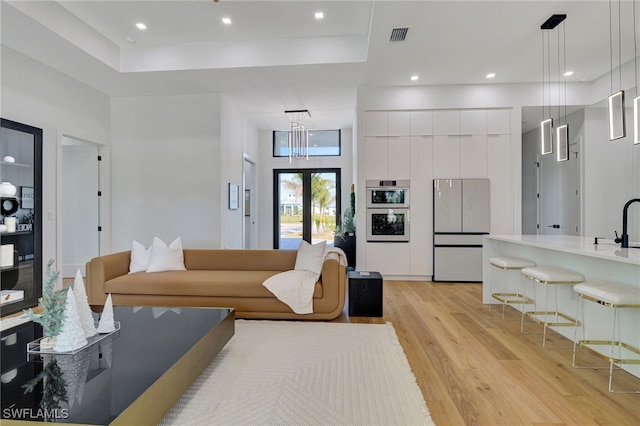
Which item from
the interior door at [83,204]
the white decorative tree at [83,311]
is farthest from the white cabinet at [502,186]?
the interior door at [83,204]

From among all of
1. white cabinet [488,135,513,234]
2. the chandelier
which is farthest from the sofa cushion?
the chandelier

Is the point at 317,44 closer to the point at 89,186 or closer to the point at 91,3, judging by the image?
the point at 91,3

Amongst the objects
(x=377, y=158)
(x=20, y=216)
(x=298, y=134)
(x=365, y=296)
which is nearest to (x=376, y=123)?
(x=377, y=158)

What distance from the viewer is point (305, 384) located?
2.12 metres

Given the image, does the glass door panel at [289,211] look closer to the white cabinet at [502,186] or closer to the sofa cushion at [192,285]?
the white cabinet at [502,186]

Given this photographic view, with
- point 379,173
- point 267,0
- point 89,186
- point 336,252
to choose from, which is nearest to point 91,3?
point 267,0

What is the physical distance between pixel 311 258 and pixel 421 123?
10.8 feet

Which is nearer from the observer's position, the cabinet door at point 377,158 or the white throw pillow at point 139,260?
the white throw pillow at point 139,260

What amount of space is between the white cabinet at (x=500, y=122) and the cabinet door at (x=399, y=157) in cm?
138

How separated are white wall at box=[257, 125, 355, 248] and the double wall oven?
2760mm

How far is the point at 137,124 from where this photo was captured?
5.72 metres

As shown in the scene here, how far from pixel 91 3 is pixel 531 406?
5.65 metres

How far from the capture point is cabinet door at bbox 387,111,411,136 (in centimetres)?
543

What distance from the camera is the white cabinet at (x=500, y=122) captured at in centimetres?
533
